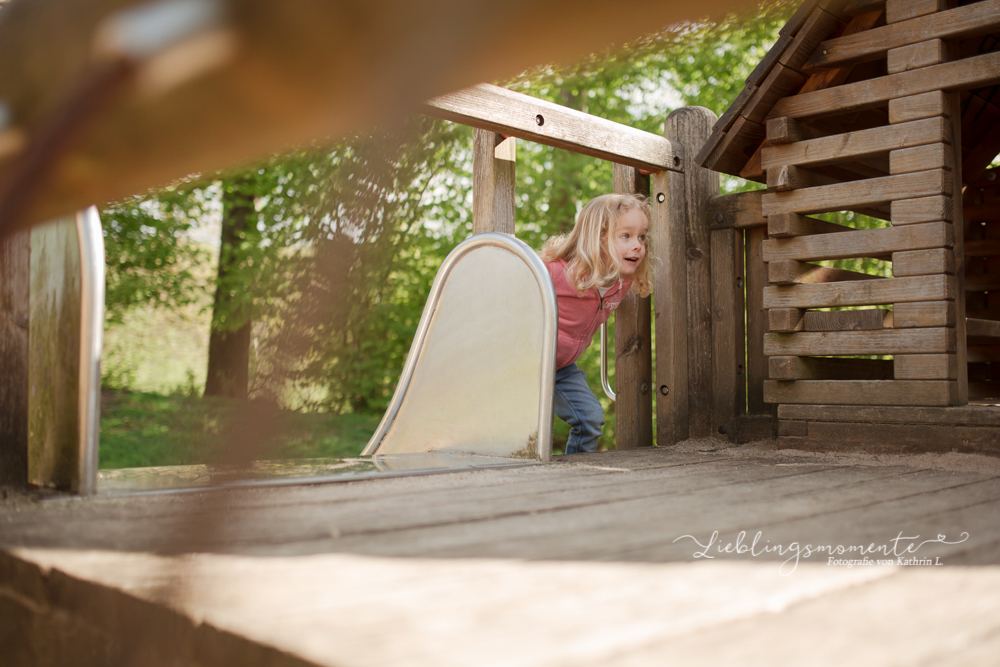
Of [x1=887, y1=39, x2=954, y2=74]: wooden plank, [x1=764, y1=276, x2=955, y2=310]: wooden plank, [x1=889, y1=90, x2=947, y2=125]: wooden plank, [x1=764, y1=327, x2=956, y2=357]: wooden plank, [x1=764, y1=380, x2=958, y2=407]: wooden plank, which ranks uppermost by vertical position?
[x1=887, y1=39, x2=954, y2=74]: wooden plank

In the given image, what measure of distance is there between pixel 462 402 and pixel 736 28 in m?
3.01

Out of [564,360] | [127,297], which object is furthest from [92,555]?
[127,297]

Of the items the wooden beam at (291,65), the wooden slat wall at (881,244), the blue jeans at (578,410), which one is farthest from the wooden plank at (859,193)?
the wooden beam at (291,65)

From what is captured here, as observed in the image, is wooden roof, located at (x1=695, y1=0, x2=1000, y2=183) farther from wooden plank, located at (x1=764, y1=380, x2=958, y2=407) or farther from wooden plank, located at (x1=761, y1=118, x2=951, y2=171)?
wooden plank, located at (x1=764, y1=380, x2=958, y2=407)

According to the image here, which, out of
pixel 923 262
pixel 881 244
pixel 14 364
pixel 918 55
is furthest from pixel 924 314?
pixel 14 364

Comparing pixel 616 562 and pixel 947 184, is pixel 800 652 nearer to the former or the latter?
pixel 616 562

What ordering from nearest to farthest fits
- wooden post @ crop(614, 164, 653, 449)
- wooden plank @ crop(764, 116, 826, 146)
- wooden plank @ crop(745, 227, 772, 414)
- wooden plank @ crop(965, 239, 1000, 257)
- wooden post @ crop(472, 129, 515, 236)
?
1. wooden plank @ crop(764, 116, 826, 146)
2. wooden post @ crop(472, 129, 515, 236)
3. wooden plank @ crop(745, 227, 772, 414)
4. wooden post @ crop(614, 164, 653, 449)
5. wooden plank @ crop(965, 239, 1000, 257)

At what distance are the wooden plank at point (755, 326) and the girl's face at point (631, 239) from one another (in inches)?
20.8

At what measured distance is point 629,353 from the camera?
13.0ft

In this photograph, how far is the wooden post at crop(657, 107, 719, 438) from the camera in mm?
3793

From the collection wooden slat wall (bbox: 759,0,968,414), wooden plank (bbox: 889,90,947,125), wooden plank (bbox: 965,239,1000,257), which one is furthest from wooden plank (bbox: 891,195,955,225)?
wooden plank (bbox: 965,239,1000,257)

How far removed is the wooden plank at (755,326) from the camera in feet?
12.5

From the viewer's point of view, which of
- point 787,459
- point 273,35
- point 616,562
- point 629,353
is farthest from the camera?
point 629,353

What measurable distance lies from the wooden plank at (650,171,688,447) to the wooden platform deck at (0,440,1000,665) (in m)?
1.82
